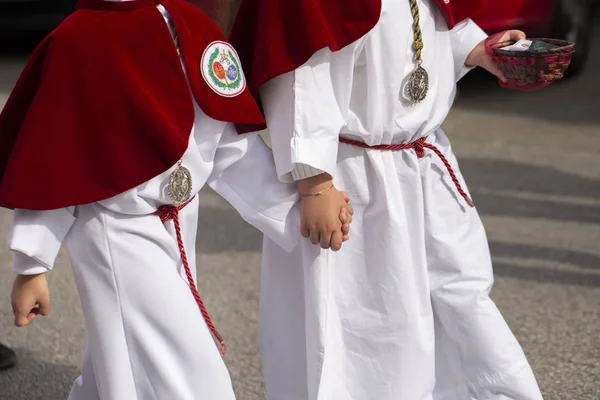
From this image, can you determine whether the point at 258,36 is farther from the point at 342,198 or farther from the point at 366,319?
the point at 366,319

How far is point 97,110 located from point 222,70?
0.28 meters

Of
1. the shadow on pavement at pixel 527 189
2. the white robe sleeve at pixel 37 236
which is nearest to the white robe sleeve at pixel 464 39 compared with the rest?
the white robe sleeve at pixel 37 236

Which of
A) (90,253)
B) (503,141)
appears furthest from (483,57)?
(503,141)

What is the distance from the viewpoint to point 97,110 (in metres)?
1.94

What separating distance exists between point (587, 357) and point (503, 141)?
9.40 feet

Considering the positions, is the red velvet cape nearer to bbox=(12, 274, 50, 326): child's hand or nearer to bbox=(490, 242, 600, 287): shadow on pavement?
bbox=(12, 274, 50, 326): child's hand

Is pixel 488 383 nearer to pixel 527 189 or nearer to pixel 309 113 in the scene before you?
pixel 309 113

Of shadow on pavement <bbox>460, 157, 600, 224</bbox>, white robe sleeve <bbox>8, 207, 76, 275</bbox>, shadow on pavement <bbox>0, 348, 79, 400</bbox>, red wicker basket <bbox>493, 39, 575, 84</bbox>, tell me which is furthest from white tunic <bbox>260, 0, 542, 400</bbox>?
shadow on pavement <bbox>460, 157, 600, 224</bbox>

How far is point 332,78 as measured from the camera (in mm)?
2266

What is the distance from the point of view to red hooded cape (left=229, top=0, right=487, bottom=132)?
7.08 ft

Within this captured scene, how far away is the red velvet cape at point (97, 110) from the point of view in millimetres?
1935

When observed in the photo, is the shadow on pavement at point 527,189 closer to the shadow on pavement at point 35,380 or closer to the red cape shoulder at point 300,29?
the shadow on pavement at point 35,380

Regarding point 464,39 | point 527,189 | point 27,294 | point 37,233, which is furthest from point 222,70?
point 527,189

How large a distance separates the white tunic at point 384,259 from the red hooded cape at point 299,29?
5 cm
